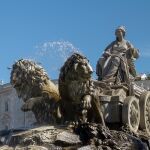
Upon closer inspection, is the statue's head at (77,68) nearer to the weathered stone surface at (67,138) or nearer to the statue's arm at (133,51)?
the weathered stone surface at (67,138)

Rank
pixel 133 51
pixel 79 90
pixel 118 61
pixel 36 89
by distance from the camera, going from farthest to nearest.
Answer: pixel 133 51
pixel 118 61
pixel 36 89
pixel 79 90

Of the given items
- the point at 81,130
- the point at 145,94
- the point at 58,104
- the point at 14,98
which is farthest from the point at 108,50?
the point at 14,98

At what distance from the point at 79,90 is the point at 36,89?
2091 millimetres

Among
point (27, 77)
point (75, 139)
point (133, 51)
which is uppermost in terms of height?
point (133, 51)

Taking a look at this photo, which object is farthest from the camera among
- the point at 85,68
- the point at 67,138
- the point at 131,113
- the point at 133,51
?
the point at 133,51

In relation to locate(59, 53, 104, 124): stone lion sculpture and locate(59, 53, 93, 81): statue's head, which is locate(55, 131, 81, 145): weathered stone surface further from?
locate(59, 53, 93, 81): statue's head

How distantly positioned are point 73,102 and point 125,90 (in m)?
2.19

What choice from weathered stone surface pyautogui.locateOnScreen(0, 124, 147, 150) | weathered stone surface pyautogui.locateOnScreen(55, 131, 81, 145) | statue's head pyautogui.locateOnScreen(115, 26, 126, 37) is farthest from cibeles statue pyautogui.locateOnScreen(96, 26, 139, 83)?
→ weathered stone surface pyautogui.locateOnScreen(55, 131, 81, 145)

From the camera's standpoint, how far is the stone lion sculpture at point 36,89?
16.1m

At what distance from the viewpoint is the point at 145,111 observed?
17000 millimetres

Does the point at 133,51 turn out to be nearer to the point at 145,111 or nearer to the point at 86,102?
the point at 145,111

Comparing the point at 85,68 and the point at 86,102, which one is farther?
the point at 86,102

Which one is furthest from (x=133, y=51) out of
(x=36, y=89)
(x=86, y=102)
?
(x=86, y=102)

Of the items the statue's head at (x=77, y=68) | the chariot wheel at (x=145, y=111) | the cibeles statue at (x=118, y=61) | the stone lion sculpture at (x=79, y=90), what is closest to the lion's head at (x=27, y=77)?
the stone lion sculpture at (x=79, y=90)
